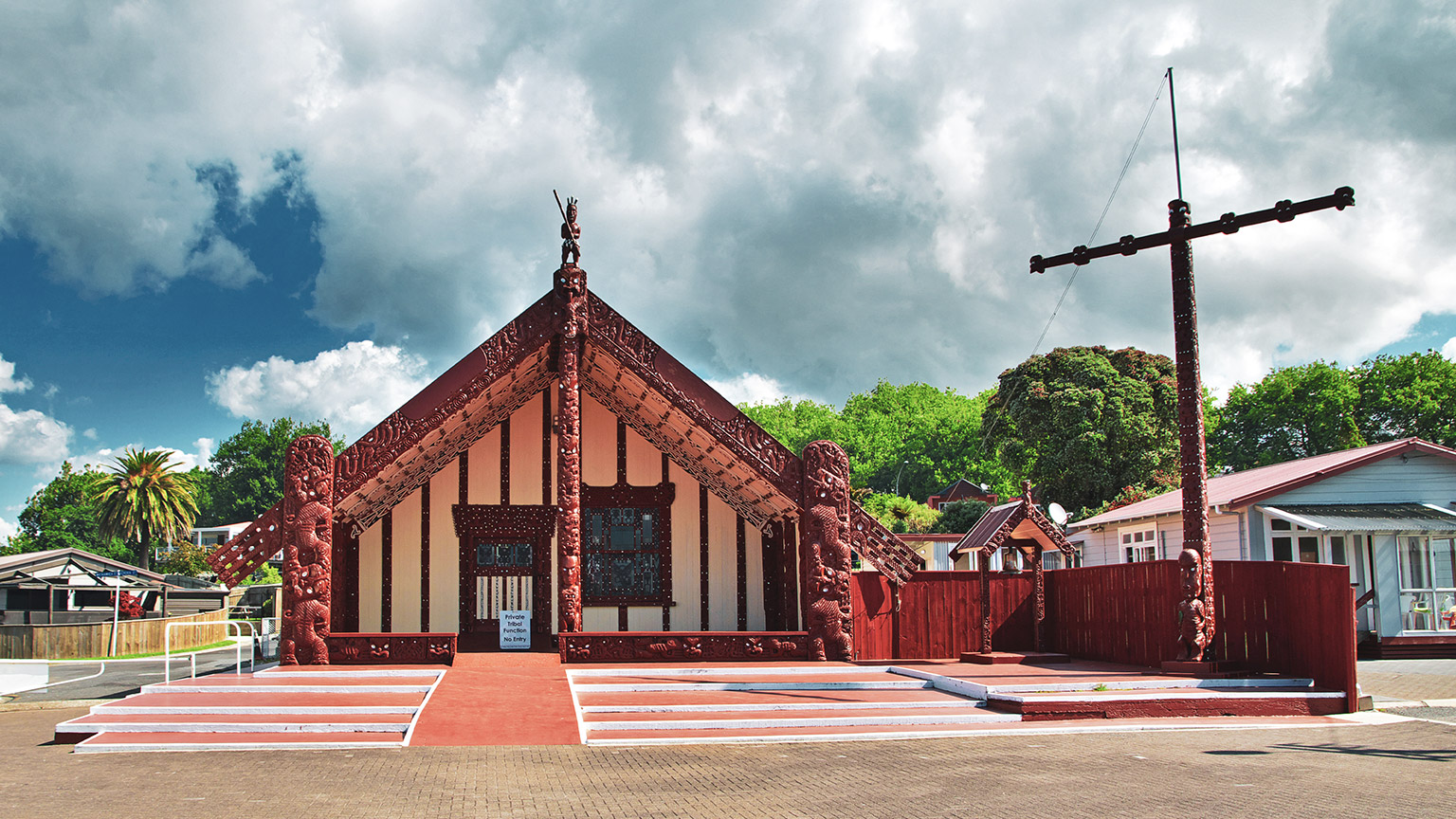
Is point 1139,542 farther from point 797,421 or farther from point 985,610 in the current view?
point 797,421

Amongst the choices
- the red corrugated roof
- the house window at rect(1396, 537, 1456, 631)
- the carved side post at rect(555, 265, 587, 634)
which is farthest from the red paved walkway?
the house window at rect(1396, 537, 1456, 631)

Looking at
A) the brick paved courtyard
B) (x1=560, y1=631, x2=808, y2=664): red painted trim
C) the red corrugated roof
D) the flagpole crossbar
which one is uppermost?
the flagpole crossbar

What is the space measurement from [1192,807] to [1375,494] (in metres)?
18.2

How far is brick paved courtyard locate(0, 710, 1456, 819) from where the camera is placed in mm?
6621

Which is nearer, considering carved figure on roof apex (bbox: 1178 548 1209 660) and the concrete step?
the concrete step

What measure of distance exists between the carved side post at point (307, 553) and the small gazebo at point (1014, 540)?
29.1 feet

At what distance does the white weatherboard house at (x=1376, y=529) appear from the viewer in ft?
63.6

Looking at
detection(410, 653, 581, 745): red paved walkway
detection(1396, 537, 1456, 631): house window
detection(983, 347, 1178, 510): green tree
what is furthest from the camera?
detection(983, 347, 1178, 510): green tree

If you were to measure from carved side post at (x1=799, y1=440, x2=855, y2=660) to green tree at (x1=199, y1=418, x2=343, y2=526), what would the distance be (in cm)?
6836

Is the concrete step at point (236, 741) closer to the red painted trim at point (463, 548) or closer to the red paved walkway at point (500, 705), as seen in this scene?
the red paved walkway at point (500, 705)

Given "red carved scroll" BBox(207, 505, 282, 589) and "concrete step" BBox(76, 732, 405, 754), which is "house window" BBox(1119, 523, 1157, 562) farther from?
"concrete step" BBox(76, 732, 405, 754)

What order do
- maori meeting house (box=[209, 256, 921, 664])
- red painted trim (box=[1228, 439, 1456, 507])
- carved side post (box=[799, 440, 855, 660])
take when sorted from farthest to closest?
red painted trim (box=[1228, 439, 1456, 507]) < carved side post (box=[799, 440, 855, 660]) < maori meeting house (box=[209, 256, 921, 664])

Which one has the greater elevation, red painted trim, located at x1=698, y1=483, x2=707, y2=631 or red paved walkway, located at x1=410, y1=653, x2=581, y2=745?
red painted trim, located at x1=698, y1=483, x2=707, y2=631

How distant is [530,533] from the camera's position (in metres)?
17.4
